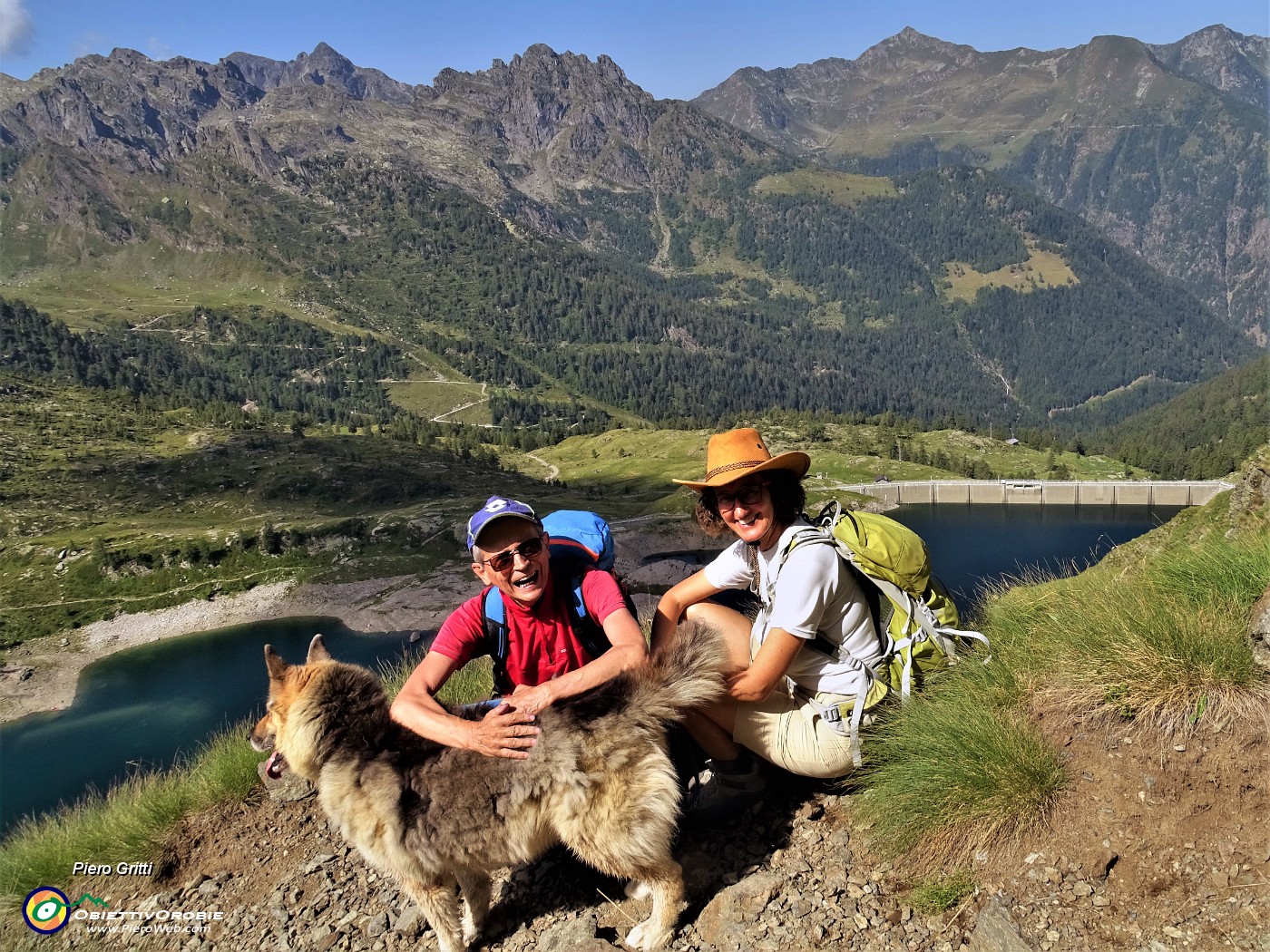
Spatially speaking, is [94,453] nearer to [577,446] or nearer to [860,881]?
[577,446]

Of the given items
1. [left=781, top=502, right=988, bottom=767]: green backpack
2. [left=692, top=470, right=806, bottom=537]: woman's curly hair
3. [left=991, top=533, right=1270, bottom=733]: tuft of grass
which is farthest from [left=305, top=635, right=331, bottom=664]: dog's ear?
[left=991, top=533, right=1270, bottom=733]: tuft of grass

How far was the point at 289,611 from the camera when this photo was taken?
324 feet

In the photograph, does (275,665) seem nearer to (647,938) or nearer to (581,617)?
(581,617)

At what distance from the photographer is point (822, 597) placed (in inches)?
214

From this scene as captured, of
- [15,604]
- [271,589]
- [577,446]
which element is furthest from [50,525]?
[577,446]

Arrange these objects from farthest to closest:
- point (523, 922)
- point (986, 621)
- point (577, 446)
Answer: point (577, 446) < point (986, 621) < point (523, 922)

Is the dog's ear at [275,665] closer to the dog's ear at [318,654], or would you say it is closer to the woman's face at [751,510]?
the dog's ear at [318,654]

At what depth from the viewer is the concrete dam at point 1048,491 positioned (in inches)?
5999

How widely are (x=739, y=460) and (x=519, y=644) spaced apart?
7.29 feet

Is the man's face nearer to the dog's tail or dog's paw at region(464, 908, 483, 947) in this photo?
the dog's tail

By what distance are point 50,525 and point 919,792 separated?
151 meters

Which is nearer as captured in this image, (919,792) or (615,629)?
(919,792)

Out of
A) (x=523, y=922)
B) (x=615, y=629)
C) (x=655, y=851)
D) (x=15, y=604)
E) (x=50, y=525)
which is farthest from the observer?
(x=50, y=525)

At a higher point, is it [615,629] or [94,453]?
[615,629]
